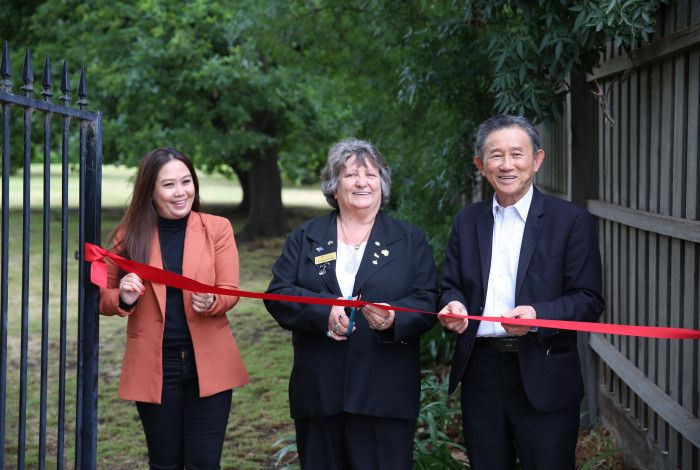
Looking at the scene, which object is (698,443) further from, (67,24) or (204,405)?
(67,24)

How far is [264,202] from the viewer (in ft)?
66.1

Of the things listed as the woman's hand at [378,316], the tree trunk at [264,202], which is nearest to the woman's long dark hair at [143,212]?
the woman's hand at [378,316]

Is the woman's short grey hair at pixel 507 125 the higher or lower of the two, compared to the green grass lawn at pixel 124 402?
higher

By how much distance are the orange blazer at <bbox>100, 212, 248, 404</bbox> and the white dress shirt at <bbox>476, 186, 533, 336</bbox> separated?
42.9 inches

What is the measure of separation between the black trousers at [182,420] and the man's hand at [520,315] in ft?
4.31

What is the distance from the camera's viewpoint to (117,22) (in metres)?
16.3

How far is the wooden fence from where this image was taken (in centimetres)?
378

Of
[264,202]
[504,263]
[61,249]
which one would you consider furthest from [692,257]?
[264,202]

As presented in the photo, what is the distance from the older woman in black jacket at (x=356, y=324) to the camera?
3.60 meters

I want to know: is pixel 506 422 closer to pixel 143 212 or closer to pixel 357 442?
pixel 357 442

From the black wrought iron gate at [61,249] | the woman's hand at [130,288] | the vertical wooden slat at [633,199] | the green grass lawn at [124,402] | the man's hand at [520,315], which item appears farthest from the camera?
the green grass lawn at [124,402]

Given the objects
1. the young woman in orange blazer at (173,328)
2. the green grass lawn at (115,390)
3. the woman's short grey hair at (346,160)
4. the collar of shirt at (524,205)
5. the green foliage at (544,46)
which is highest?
the green foliage at (544,46)

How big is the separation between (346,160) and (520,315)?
95 cm

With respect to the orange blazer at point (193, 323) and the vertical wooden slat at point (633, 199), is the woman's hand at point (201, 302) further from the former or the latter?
the vertical wooden slat at point (633, 199)
